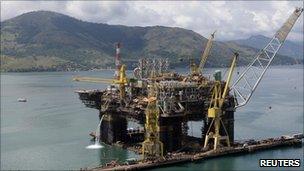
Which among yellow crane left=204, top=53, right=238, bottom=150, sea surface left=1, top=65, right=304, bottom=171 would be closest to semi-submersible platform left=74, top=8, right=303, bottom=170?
yellow crane left=204, top=53, right=238, bottom=150

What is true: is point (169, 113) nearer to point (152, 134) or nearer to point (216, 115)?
point (152, 134)

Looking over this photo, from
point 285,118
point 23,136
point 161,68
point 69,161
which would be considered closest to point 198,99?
point 161,68

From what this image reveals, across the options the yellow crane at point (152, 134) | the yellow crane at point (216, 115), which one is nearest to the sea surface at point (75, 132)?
the yellow crane at point (216, 115)

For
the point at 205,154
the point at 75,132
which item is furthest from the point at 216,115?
the point at 75,132

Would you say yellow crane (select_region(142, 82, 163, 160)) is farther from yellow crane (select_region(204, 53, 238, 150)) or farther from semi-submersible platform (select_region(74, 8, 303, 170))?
yellow crane (select_region(204, 53, 238, 150))

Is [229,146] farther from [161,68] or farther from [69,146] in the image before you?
[69,146]

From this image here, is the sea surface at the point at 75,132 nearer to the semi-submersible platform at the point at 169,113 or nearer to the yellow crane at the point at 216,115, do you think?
the semi-submersible platform at the point at 169,113

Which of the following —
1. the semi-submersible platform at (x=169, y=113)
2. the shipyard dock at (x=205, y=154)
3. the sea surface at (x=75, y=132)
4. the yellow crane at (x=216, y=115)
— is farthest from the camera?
the yellow crane at (x=216, y=115)
